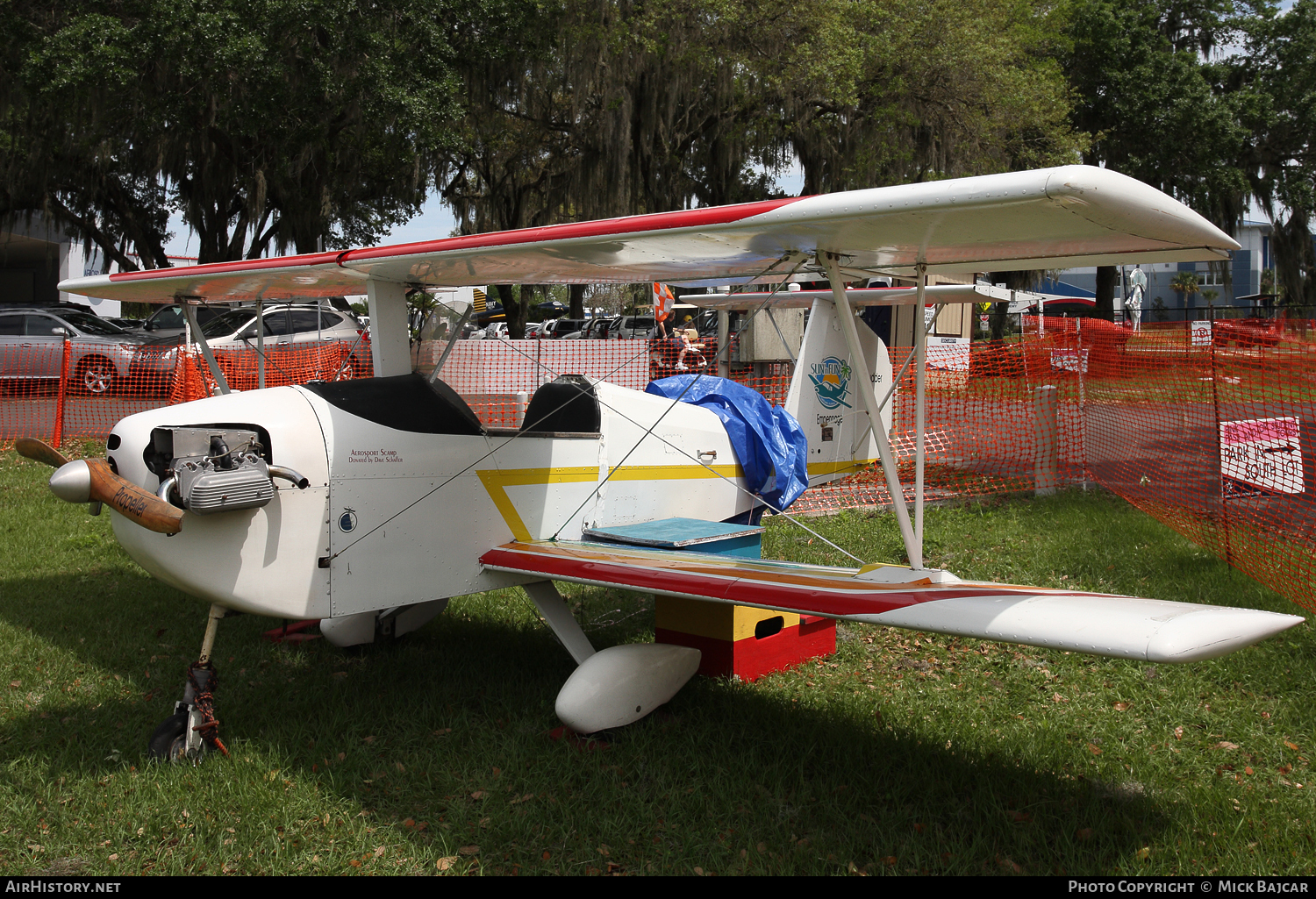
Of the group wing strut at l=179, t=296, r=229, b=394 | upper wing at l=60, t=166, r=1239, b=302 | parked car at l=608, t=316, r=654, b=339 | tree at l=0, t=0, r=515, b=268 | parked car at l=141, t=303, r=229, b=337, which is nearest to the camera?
upper wing at l=60, t=166, r=1239, b=302

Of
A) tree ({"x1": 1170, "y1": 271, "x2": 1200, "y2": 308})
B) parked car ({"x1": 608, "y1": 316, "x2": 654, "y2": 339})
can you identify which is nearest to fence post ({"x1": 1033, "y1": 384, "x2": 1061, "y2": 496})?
parked car ({"x1": 608, "y1": 316, "x2": 654, "y2": 339})

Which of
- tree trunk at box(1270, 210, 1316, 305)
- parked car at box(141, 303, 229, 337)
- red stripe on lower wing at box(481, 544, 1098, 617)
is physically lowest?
red stripe on lower wing at box(481, 544, 1098, 617)

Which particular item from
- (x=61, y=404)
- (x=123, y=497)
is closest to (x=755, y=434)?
(x=123, y=497)

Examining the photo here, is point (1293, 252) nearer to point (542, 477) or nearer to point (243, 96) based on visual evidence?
point (243, 96)

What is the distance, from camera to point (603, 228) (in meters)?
3.68

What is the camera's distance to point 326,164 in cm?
1886

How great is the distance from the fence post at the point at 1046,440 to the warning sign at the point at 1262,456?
2327 mm

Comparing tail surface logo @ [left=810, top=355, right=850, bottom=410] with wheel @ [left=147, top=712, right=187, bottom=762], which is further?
tail surface logo @ [left=810, top=355, right=850, bottom=410]

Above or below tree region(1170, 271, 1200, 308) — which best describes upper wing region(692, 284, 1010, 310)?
below

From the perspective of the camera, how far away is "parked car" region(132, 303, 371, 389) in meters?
13.4

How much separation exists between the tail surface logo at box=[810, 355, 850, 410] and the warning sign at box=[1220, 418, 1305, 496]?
2968 mm

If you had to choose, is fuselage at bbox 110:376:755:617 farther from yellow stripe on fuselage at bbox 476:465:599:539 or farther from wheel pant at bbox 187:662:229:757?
wheel pant at bbox 187:662:229:757

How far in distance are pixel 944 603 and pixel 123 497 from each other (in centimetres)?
310

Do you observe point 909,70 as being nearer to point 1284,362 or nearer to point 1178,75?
point 1178,75
